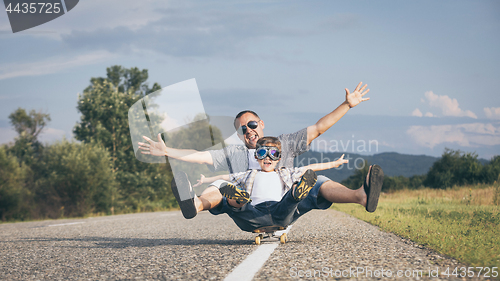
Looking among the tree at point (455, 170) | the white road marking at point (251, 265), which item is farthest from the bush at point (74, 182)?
the tree at point (455, 170)

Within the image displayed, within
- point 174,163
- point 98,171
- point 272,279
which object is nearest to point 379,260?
point 272,279

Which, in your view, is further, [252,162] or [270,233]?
[270,233]

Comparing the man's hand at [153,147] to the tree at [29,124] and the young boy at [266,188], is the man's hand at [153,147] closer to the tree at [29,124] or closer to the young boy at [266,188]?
the young boy at [266,188]

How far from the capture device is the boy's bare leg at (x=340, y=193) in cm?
374

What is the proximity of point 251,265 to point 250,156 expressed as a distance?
55.5 inches

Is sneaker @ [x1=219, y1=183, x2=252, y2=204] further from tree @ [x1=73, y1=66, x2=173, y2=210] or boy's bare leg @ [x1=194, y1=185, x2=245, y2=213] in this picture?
tree @ [x1=73, y1=66, x2=173, y2=210]

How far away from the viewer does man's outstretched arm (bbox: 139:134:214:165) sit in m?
4.27

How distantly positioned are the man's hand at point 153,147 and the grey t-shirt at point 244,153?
61 cm

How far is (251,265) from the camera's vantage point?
10.9ft

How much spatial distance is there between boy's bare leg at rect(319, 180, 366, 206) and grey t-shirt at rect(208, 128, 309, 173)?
2.14ft

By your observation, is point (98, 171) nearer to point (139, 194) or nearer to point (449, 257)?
point (139, 194)

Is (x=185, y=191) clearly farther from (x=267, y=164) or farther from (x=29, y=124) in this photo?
(x=29, y=124)

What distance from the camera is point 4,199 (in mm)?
25625

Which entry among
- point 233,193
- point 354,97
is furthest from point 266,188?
point 354,97
